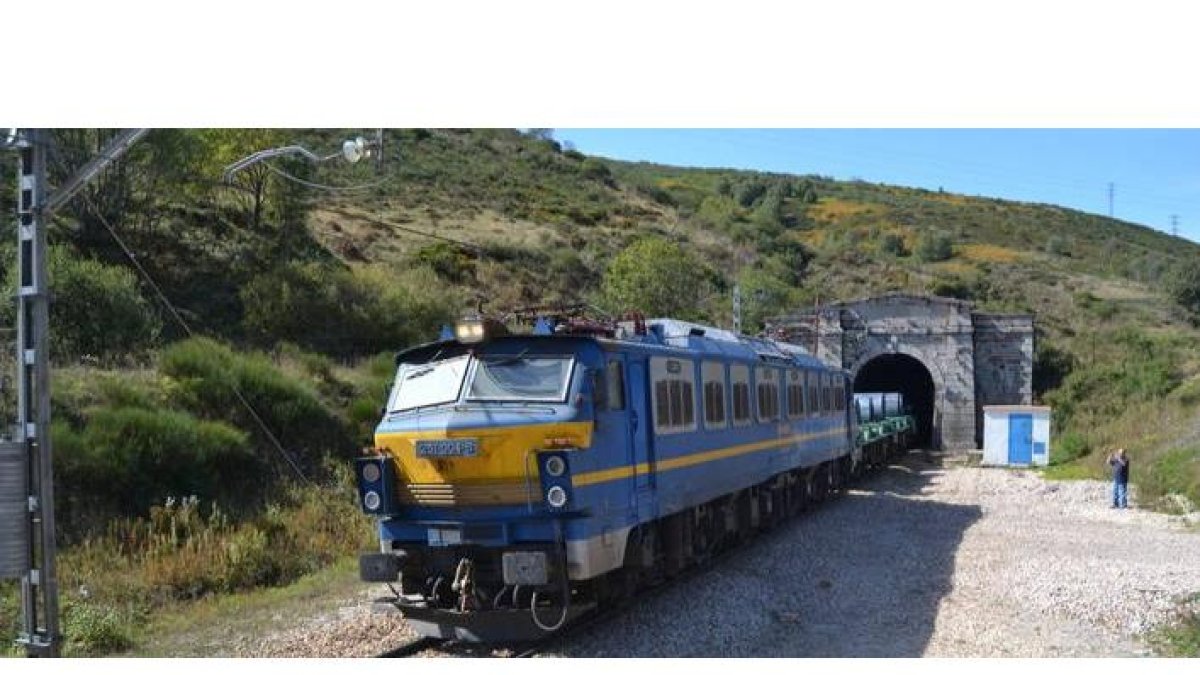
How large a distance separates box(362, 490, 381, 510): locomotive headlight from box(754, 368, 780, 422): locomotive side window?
24.4 ft

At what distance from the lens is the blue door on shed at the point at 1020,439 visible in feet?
107

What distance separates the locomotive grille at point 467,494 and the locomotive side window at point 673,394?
2.35 m

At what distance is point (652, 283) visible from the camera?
3659cm

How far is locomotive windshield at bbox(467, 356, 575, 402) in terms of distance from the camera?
9602 mm

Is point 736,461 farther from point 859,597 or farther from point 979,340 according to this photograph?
point 979,340

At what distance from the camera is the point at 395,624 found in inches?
419

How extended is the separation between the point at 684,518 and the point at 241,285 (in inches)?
783

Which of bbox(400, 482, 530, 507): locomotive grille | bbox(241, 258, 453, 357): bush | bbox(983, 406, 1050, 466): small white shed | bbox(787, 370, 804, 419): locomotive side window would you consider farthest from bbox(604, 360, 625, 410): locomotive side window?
bbox(983, 406, 1050, 466): small white shed

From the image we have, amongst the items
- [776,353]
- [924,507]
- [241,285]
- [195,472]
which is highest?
[241,285]

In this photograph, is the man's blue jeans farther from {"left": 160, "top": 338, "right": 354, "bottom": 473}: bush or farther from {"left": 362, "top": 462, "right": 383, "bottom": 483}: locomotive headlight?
{"left": 362, "top": 462, "right": 383, "bottom": 483}: locomotive headlight

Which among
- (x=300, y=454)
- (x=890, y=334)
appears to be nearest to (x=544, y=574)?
(x=300, y=454)

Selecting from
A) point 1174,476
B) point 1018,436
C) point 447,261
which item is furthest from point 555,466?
point 447,261

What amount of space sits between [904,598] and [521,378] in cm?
547

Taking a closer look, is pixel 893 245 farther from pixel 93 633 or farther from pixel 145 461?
pixel 93 633
